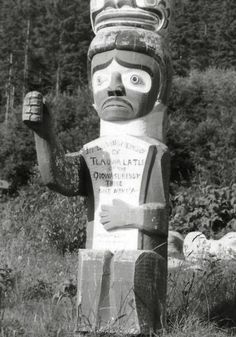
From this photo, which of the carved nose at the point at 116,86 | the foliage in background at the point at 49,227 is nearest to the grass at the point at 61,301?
the foliage in background at the point at 49,227

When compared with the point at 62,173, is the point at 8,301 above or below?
below

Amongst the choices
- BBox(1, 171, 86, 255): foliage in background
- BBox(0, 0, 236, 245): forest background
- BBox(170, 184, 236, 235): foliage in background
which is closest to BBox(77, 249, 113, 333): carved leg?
BBox(1, 171, 86, 255): foliage in background

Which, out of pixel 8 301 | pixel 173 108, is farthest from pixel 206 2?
pixel 8 301

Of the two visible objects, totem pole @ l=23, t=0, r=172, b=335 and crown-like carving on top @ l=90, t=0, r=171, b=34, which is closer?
totem pole @ l=23, t=0, r=172, b=335

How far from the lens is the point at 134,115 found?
5020 millimetres

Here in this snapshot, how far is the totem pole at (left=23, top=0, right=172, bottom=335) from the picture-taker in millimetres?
4605

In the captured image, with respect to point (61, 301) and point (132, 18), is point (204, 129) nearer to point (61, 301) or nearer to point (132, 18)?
point (61, 301)

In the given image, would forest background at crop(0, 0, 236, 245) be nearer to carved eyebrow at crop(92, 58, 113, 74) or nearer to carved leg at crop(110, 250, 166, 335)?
carved eyebrow at crop(92, 58, 113, 74)

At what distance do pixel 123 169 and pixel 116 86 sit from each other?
0.64 meters

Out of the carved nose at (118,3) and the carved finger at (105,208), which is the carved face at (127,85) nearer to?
the carved nose at (118,3)

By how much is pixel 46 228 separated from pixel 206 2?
127 ft

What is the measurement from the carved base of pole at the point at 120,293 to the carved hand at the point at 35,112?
3.23 feet

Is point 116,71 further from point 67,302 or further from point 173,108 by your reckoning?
point 173,108

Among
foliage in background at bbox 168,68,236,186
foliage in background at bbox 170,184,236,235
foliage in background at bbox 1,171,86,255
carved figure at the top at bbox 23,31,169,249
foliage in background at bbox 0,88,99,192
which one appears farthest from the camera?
foliage in background at bbox 0,88,99,192
